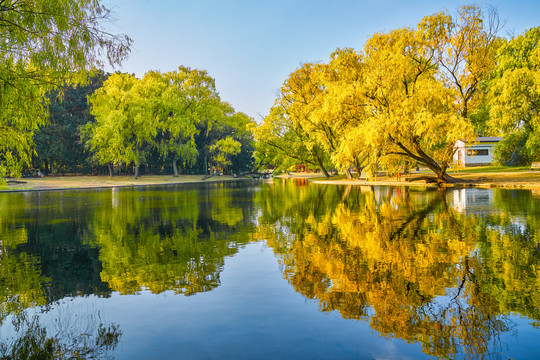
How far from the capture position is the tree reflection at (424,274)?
15.6 feet

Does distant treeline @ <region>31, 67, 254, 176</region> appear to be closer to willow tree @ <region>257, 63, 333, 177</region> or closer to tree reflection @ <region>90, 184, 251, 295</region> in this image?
willow tree @ <region>257, 63, 333, 177</region>

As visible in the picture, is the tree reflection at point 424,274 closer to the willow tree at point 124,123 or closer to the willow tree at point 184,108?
the willow tree at point 124,123

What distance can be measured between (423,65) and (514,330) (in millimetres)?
32700

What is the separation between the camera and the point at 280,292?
6.33 m

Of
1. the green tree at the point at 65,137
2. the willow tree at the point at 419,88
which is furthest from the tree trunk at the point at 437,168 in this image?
the green tree at the point at 65,137

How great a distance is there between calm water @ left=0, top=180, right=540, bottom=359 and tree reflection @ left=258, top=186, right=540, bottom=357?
0.03 meters

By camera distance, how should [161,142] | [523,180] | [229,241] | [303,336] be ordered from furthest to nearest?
1. [161,142]
2. [523,180]
3. [229,241]
4. [303,336]

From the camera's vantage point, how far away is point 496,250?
336 inches

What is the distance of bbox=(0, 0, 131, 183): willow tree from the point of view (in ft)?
27.4

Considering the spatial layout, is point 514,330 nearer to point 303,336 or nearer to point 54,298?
point 303,336

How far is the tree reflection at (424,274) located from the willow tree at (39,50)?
648 cm

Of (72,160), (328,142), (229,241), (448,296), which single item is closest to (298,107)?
(328,142)

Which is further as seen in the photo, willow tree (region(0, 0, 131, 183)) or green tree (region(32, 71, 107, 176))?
green tree (region(32, 71, 107, 176))


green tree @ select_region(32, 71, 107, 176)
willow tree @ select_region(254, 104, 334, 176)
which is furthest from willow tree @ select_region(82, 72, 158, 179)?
willow tree @ select_region(254, 104, 334, 176)
